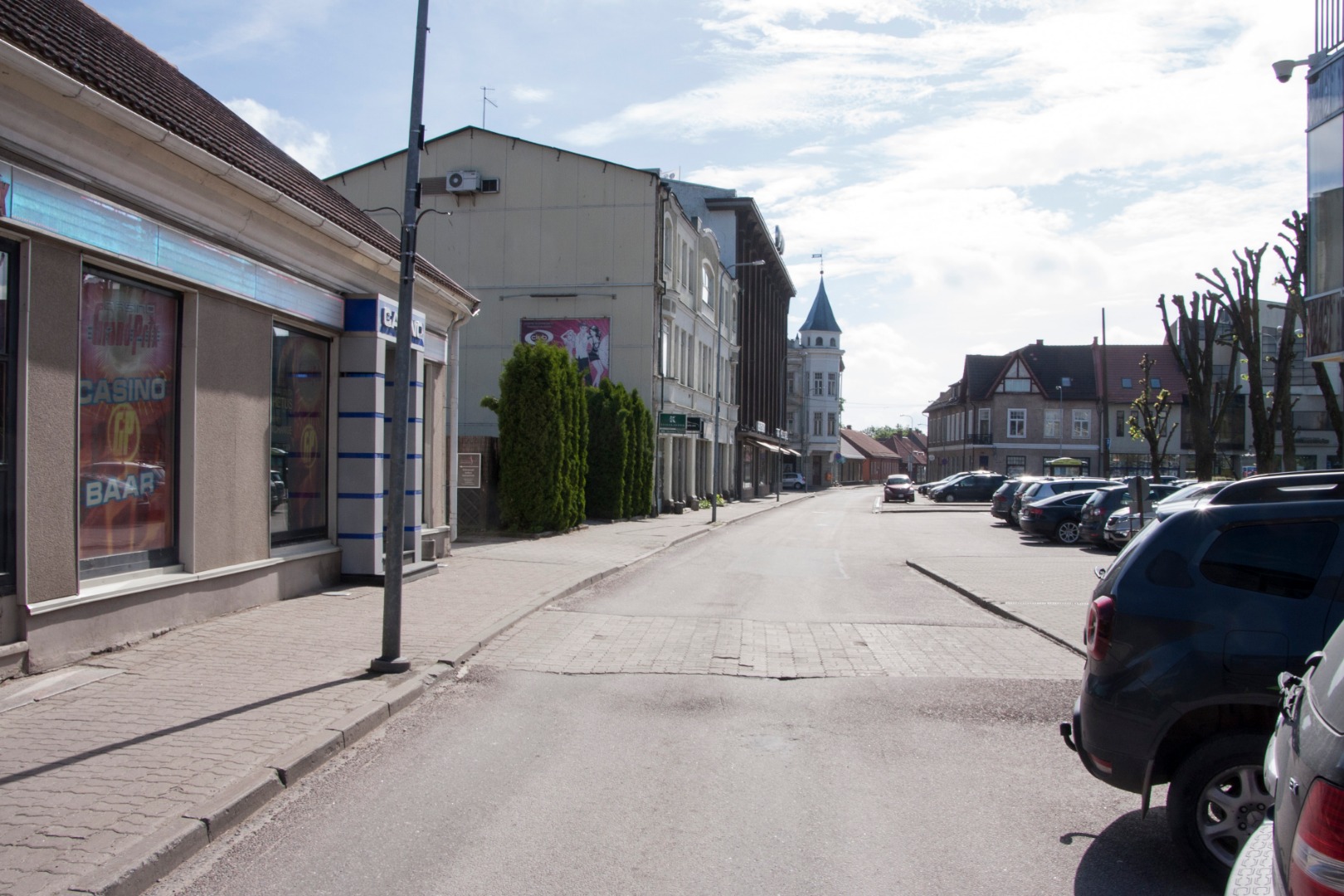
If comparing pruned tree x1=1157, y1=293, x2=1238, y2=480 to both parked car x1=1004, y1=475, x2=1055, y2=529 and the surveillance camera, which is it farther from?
the surveillance camera

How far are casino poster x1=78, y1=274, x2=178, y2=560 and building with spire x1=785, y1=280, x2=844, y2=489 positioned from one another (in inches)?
3262

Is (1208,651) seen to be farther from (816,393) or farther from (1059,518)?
(816,393)

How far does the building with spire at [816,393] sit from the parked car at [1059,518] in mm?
65508

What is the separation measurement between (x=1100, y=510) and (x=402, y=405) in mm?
18890

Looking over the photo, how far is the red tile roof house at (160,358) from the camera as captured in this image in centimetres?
716

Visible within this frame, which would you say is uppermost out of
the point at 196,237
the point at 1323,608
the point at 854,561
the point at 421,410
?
the point at 196,237

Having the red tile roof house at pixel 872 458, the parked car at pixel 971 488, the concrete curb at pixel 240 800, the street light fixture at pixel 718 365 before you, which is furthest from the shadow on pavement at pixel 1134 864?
the red tile roof house at pixel 872 458

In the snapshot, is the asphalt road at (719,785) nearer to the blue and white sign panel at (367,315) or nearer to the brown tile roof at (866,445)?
the blue and white sign panel at (367,315)

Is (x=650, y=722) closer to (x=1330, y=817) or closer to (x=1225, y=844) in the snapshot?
(x=1225, y=844)

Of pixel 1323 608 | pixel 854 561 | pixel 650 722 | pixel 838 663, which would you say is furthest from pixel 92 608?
pixel 854 561

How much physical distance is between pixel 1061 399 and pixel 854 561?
63.7 meters

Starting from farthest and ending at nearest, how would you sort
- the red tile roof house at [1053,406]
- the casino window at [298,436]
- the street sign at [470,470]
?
the red tile roof house at [1053,406]
the street sign at [470,470]
the casino window at [298,436]

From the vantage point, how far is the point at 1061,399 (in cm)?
7738

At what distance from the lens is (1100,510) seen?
74.7 ft
